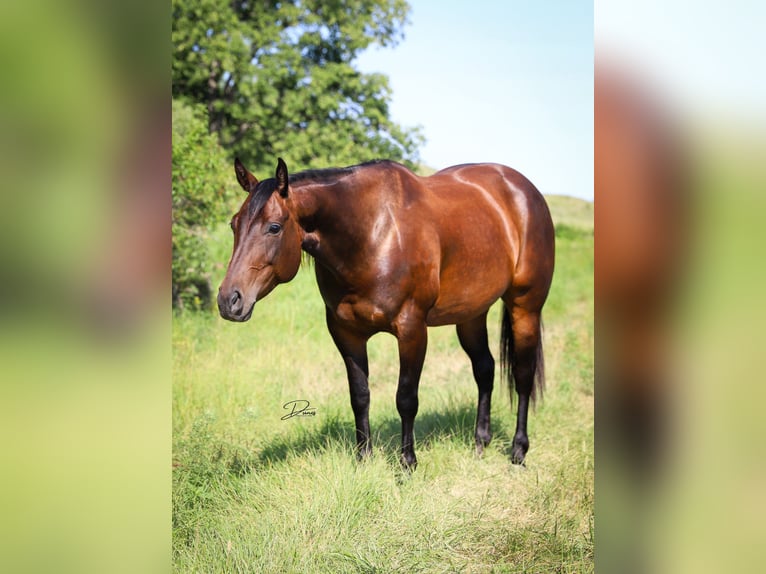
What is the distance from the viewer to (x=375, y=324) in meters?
3.37

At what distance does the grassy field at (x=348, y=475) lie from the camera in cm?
284

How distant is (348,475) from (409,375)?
65 centimetres

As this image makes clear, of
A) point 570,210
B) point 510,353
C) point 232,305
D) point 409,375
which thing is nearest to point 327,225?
point 232,305

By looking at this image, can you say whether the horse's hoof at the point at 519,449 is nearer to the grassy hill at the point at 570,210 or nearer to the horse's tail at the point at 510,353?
the horse's tail at the point at 510,353

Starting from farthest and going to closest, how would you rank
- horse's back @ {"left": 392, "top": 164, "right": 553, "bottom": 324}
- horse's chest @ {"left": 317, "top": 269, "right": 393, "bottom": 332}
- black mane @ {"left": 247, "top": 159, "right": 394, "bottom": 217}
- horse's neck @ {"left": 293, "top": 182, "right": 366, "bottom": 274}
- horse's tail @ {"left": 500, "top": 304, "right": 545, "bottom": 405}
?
horse's tail @ {"left": 500, "top": 304, "right": 545, "bottom": 405}, horse's back @ {"left": 392, "top": 164, "right": 553, "bottom": 324}, horse's chest @ {"left": 317, "top": 269, "right": 393, "bottom": 332}, horse's neck @ {"left": 293, "top": 182, "right": 366, "bottom": 274}, black mane @ {"left": 247, "top": 159, "right": 394, "bottom": 217}

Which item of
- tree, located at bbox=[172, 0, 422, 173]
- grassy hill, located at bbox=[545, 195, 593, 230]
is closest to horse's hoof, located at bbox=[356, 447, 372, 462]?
tree, located at bbox=[172, 0, 422, 173]

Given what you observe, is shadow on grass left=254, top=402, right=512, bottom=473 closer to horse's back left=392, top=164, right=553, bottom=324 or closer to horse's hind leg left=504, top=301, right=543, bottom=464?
horse's hind leg left=504, top=301, right=543, bottom=464

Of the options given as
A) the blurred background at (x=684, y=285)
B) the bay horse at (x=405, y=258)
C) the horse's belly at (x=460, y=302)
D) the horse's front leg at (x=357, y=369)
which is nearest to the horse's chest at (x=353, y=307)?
the bay horse at (x=405, y=258)

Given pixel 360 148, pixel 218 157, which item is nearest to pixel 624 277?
pixel 360 148

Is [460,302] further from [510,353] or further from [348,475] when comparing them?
[348,475]

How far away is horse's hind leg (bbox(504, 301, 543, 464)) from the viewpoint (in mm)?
4152

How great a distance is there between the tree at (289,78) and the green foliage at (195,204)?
877mm

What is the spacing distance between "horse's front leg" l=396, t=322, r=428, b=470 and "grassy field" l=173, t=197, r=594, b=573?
10 centimetres

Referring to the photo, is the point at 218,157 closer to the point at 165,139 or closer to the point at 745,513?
the point at 165,139
